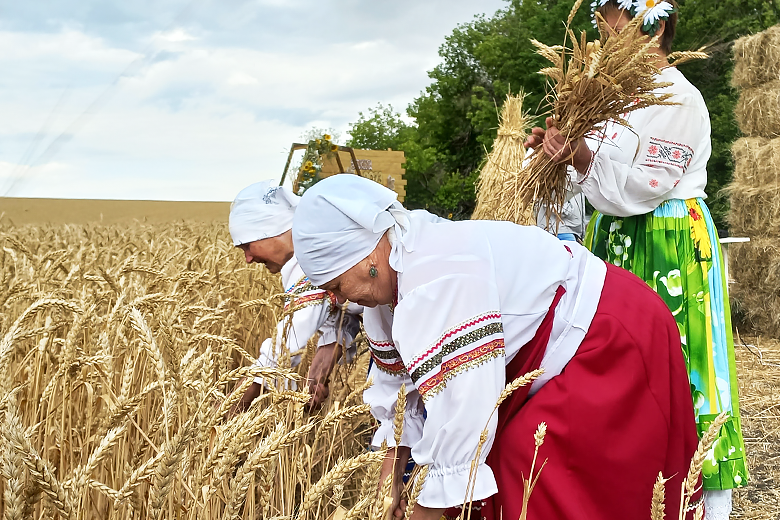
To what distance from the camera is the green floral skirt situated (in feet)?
5.28

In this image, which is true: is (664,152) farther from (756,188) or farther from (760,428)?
(756,188)

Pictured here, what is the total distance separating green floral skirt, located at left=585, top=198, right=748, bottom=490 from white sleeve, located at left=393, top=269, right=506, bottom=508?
2.81ft

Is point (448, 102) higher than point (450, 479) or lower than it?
higher

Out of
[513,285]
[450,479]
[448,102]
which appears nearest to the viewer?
[450,479]

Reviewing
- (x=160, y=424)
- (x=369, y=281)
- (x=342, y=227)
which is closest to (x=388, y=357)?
(x=369, y=281)

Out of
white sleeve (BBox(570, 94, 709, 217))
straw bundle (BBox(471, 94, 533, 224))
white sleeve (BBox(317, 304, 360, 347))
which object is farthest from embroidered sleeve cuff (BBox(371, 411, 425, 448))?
straw bundle (BBox(471, 94, 533, 224))

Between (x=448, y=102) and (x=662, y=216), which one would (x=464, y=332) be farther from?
(x=448, y=102)

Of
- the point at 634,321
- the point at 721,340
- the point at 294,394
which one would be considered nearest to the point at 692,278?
the point at 721,340

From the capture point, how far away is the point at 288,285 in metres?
1.98

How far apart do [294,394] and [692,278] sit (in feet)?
4.00

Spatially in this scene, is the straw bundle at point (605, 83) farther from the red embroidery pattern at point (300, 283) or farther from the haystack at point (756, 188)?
the haystack at point (756, 188)

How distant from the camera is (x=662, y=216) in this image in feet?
5.58

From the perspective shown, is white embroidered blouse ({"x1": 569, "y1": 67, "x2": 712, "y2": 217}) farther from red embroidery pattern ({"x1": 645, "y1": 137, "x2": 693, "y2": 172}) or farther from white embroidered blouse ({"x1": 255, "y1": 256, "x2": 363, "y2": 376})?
white embroidered blouse ({"x1": 255, "y1": 256, "x2": 363, "y2": 376})

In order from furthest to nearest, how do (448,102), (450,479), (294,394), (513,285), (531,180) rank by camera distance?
(448,102) → (531,180) → (513,285) → (450,479) → (294,394)
